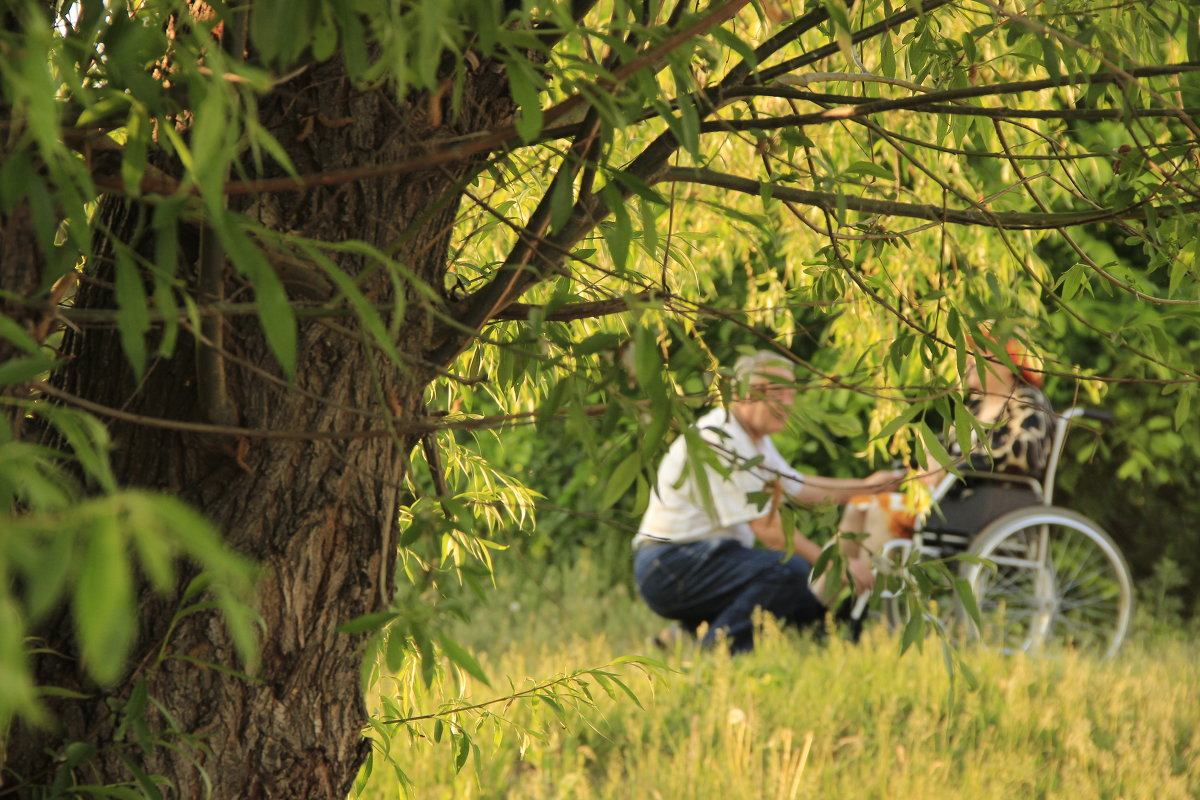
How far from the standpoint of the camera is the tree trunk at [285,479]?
4.32ft

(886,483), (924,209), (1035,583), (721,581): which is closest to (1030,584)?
(1035,583)

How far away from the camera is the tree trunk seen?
1.32 m

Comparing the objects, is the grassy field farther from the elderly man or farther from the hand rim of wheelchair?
Result: the hand rim of wheelchair

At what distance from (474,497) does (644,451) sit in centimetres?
124

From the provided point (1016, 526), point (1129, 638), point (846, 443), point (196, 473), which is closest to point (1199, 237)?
point (196, 473)

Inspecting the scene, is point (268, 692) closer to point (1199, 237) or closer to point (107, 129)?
point (107, 129)

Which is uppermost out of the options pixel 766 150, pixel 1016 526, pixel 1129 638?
pixel 766 150

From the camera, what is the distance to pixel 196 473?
1.34 metres

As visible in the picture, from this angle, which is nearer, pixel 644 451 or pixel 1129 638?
pixel 644 451

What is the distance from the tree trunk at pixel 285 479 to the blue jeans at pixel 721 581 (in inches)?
151

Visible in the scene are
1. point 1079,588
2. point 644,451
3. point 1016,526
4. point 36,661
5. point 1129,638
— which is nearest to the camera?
point 644,451

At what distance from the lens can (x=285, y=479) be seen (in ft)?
4.43

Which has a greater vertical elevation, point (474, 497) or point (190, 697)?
point (474, 497)

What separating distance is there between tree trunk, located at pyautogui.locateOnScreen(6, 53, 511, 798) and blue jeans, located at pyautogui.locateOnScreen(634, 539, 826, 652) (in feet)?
12.6
